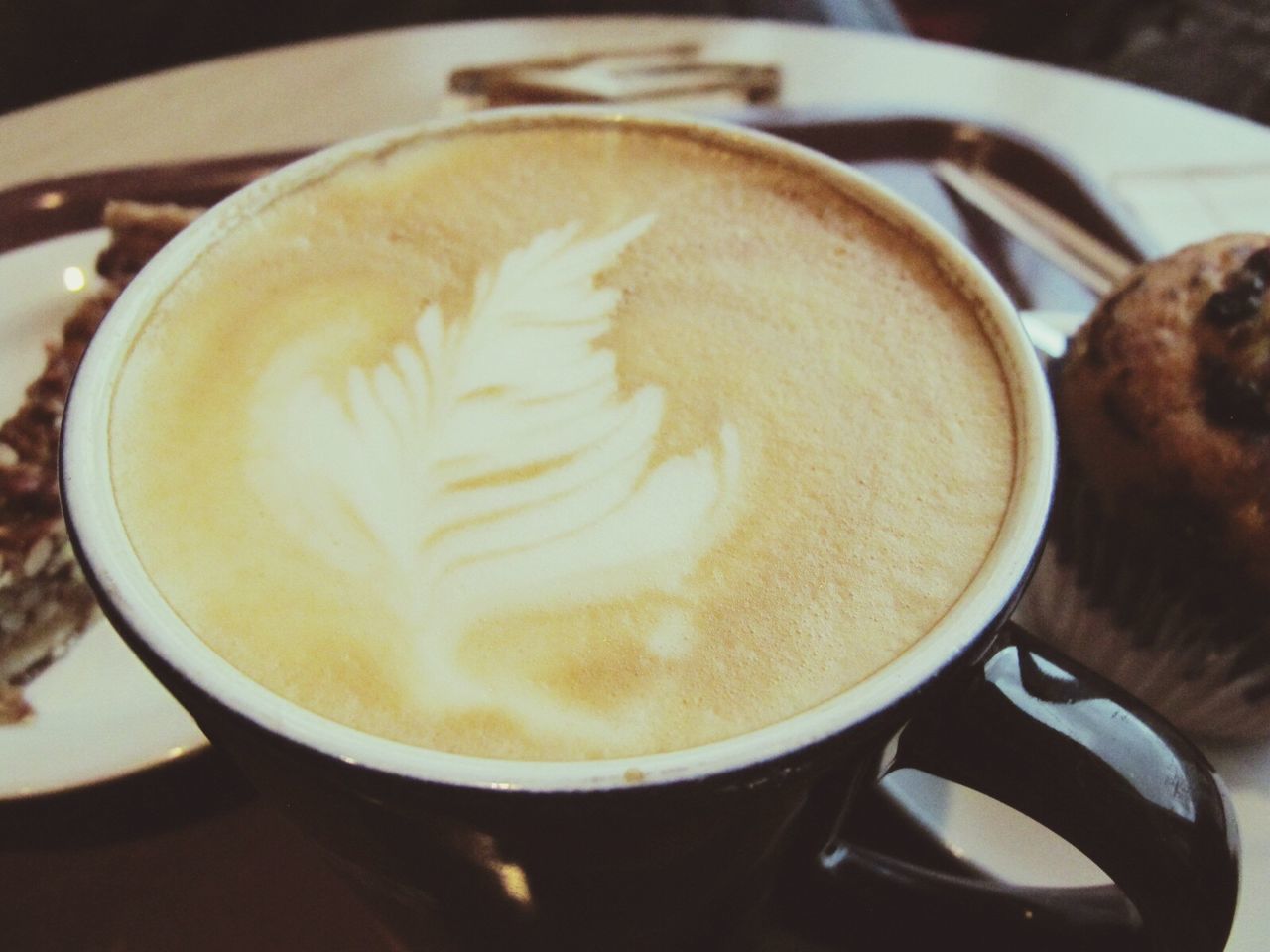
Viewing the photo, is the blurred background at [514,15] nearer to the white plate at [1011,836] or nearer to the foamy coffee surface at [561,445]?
the foamy coffee surface at [561,445]

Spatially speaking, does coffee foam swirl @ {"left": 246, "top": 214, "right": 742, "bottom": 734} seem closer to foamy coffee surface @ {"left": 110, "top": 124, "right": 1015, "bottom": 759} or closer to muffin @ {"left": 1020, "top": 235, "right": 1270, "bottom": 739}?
foamy coffee surface @ {"left": 110, "top": 124, "right": 1015, "bottom": 759}

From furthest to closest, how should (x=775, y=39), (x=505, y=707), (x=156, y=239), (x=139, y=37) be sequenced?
1. (x=139, y=37)
2. (x=775, y=39)
3. (x=156, y=239)
4. (x=505, y=707)

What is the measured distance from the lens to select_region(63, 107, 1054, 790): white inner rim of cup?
0.35 m

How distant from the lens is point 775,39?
1365 mm

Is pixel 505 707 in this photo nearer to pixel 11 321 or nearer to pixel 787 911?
pixel 787 911

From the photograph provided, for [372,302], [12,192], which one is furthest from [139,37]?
[372,302]

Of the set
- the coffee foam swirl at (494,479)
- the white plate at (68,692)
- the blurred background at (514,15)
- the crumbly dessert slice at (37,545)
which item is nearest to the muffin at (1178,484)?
the coffee foam swirl at (494,479)

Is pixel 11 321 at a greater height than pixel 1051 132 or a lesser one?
lesser

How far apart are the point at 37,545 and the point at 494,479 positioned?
55 centimetres

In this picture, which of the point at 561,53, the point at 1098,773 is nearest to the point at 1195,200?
the point at 561,53

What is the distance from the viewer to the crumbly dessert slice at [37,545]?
0.80 metres

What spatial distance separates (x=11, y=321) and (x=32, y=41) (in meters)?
0.81

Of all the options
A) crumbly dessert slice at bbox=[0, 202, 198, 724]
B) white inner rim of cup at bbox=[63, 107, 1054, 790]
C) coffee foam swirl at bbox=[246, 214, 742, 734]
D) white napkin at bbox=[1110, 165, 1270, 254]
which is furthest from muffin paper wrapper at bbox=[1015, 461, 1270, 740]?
crumbly dessert slice at bbox=[0, 202, 198, 724]

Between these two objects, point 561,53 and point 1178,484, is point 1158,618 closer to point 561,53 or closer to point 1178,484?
point 1178,484
